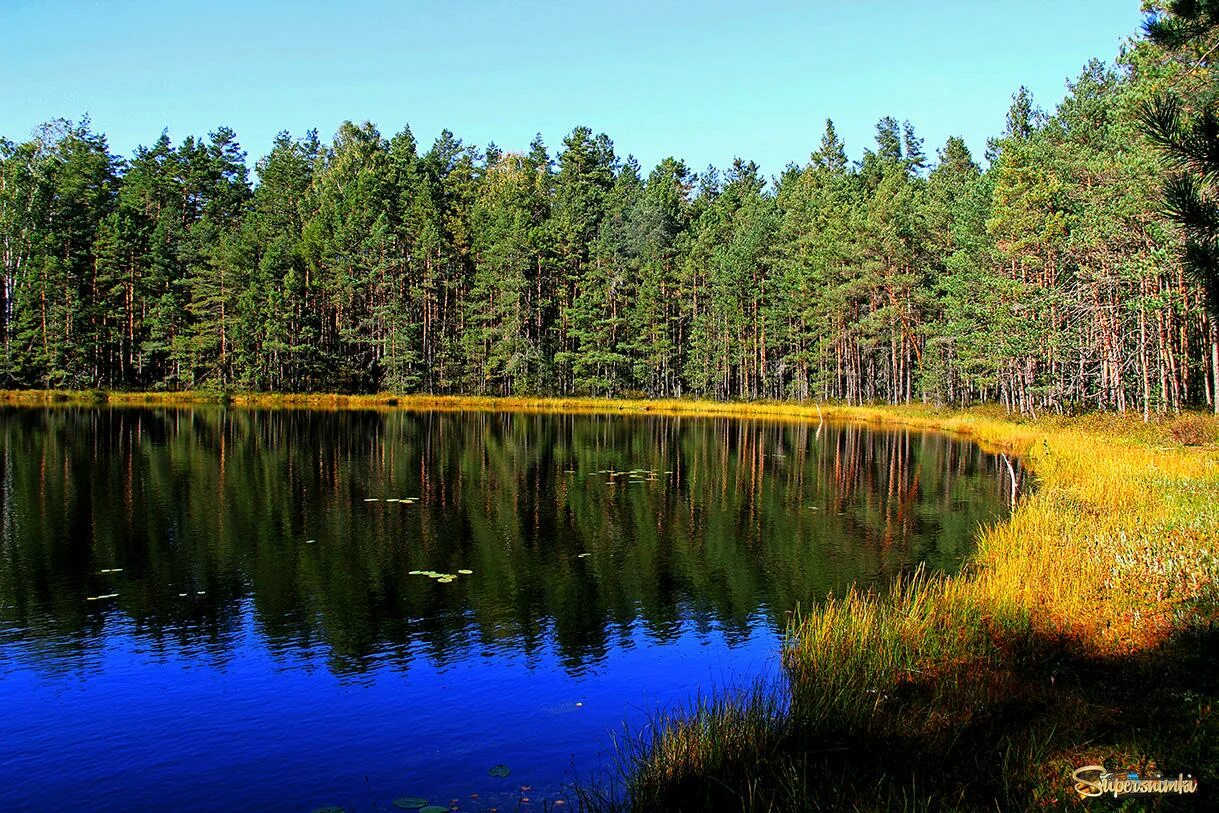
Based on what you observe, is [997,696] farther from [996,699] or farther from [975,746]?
[975,746]

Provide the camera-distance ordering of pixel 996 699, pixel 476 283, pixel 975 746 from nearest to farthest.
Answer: pixel 975 746 → pixel 996 699 → pixel 476 283

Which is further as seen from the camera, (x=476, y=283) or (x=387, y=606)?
(x=476, y=283)

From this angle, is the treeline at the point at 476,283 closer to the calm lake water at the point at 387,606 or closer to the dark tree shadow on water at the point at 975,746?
the calm lake water at the point at 387,606

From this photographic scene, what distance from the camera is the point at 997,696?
8.69m

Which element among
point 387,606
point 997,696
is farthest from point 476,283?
point 997,696

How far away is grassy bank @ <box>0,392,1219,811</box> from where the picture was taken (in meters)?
6.78

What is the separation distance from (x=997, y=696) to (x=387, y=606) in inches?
380

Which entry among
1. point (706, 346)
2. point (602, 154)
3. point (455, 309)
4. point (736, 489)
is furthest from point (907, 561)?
point (602, 154)

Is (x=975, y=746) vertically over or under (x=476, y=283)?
under

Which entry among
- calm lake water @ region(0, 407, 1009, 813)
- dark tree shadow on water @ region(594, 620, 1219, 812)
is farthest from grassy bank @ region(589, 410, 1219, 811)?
calm lake water @ region(0, 407, 1009, 813)

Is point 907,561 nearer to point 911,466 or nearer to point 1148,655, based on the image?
point 1148,655

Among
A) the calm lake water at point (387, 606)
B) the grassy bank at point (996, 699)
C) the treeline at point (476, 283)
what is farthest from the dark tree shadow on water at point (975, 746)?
the treeline at point (476, 283)

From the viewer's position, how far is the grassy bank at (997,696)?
6.78 m

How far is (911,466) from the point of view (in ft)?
118
